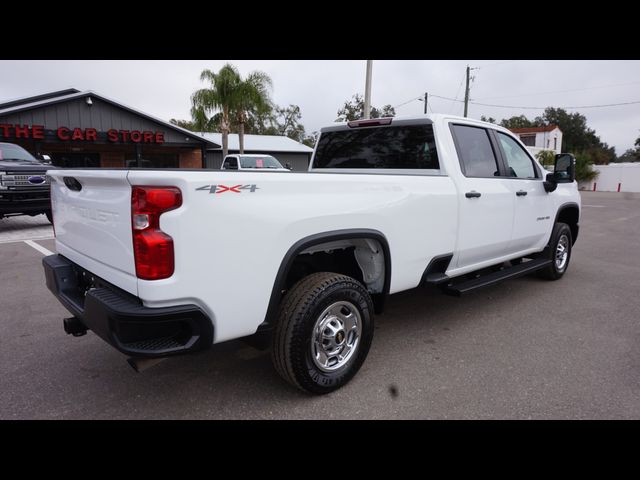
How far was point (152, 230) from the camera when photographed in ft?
7.07

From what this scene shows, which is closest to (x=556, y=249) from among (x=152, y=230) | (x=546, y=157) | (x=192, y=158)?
(x=152, y=230)

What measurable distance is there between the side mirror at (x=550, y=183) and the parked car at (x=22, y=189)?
9247mm

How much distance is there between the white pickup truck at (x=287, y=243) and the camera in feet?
7.13

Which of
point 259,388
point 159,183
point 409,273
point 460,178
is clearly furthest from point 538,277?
point 159,183

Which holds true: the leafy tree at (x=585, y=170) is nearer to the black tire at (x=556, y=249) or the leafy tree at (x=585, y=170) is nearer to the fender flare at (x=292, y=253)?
the black tire at (x=556, y=249)

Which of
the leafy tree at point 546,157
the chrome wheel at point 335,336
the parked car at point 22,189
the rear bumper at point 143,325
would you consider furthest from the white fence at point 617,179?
the rear bumper at point 143,325

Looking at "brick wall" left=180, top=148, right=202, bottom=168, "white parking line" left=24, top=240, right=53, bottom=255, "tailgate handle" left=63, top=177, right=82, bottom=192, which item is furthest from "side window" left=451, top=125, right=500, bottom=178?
"brick wall" left=180, top=148, right=202, bottom=168

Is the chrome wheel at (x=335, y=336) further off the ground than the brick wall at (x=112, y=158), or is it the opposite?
the brick wall at (x=112, y=158)

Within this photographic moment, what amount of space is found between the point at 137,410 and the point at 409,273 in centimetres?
215

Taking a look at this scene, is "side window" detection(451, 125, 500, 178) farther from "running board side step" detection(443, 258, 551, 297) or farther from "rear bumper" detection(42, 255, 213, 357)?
"rear bumper" detection(42, 255, 213, 357)

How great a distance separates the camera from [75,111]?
769 inches

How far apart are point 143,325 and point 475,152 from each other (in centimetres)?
341

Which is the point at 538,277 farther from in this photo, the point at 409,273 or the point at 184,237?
the point at 184,237
